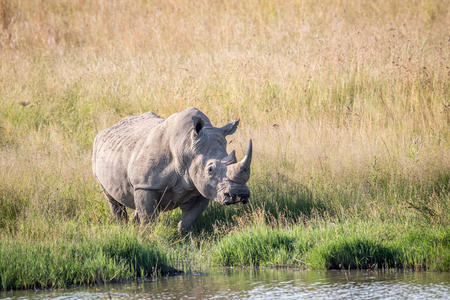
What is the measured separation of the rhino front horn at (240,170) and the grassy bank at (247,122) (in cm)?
69

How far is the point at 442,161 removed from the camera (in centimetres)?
869

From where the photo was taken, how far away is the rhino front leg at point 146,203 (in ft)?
23.9

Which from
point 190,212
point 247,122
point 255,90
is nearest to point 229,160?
point 190,212

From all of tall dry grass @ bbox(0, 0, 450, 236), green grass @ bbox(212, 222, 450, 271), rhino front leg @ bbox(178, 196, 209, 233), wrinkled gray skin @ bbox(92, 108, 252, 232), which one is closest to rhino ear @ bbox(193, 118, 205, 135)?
wrinkled gray skin @ bbox(92, 108, 252, 232)

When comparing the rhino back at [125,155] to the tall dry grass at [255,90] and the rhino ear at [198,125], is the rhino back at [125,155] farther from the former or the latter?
the tall dry grass at [255,90]

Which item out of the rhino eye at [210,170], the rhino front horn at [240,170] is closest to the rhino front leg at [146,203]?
the rhino eye at [210,170]

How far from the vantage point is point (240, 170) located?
6.53 metres

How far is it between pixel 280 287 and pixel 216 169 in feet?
5.97

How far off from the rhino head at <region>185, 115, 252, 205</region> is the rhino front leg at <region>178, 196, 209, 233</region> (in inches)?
27.3

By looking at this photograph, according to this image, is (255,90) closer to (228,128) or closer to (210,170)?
(228,128)

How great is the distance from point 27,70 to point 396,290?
40.4 ft

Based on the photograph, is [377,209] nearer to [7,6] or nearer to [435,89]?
[435,89]

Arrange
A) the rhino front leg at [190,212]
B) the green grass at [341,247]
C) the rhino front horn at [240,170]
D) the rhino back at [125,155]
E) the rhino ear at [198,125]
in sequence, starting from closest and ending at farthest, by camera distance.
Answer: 1. the green grass at [341,247]
2. the rhino front horn at [240,170]
3. the rhino ear at [198,125]
4. the rhino back at [125,155]
5. the rhino front leg at [190,212]

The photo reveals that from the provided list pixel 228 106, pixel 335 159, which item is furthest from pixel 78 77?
pixel 335 159
